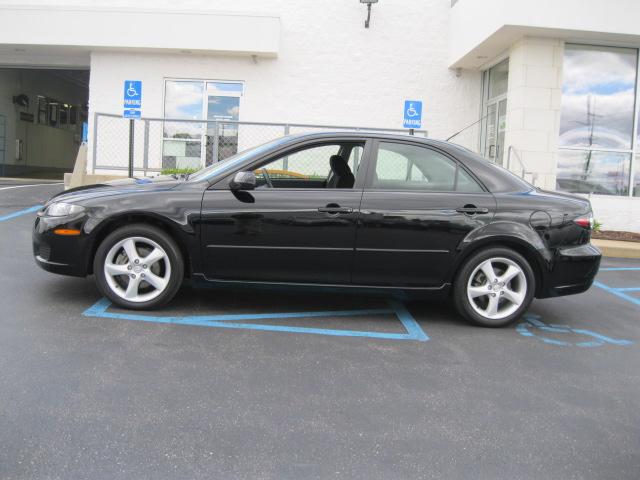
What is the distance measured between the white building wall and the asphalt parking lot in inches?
398

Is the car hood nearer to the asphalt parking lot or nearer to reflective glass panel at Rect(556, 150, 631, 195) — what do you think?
the asphalt parking lot

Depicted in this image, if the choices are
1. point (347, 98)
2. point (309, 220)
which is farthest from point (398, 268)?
point (347, 98)

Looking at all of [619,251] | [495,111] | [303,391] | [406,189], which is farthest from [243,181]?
[495,111]

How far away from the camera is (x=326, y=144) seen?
5125 mm

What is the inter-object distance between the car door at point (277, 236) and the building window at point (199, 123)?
822 centimetres

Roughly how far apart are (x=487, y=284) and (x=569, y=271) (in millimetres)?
701

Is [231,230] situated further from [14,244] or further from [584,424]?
[14,244]

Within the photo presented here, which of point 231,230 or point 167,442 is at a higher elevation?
point 231,230

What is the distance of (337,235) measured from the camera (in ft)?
A: 16.0

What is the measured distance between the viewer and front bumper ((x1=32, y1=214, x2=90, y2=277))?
482 cm

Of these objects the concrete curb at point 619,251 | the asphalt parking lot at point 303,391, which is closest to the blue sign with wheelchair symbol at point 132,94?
the asphalt parking lot at point 303,391

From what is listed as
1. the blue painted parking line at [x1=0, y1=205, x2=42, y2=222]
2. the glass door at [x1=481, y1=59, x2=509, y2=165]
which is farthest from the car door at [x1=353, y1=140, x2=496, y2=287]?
the glass door at [x1=481, y1=59, x2=509, y2=165]

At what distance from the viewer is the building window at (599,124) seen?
40.5 ft

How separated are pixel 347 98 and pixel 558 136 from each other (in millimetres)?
5115
